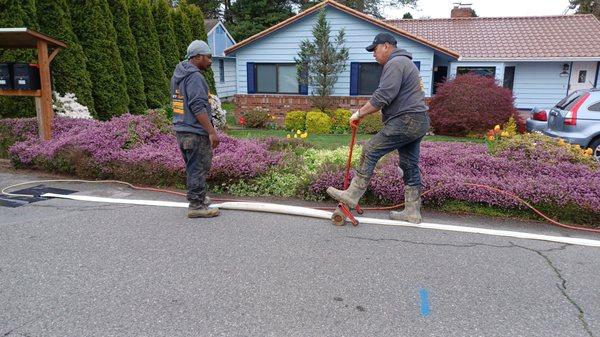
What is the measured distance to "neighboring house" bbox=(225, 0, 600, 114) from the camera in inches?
606

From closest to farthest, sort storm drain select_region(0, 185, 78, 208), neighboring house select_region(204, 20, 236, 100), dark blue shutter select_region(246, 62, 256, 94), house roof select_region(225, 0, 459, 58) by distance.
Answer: storm drain select_region(0, 185, 78, 208)
house roof select_region(225, 0, 459, 58)
dark blue shutter select_region(246, 62, 256, 94)
neighboring house select_region(204, 20, 236, 100)

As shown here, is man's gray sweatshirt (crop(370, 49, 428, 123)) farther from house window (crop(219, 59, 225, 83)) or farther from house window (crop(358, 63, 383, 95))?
house window (crop(219, 59, 225, 83))

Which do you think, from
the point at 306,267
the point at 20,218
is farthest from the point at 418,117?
the point at 20,218

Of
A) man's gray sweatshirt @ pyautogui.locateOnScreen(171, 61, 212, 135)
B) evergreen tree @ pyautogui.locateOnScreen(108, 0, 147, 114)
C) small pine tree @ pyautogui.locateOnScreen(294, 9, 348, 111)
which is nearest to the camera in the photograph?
man's gray sweatshirt @ pyautogui.locateOnScreen(171, 61, 212, 135)

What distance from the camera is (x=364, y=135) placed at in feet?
42.6

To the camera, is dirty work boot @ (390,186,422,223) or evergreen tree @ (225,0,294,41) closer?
dirty work boot @ (390,186,422,223)

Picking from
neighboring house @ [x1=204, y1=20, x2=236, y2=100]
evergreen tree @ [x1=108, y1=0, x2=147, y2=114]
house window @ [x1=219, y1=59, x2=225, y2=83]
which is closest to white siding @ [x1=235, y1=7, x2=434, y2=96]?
evergreen tree @ [x1=108, y1=0, x2=147, y2=114]

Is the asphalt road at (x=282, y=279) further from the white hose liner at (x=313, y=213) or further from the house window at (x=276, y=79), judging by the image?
the house window at (x=276, y=79)

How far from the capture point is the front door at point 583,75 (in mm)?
17969

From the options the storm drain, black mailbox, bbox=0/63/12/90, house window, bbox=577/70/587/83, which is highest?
house window, bbox=577/70/587/83

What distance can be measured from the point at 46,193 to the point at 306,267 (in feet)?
13.9

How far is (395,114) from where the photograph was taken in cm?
474

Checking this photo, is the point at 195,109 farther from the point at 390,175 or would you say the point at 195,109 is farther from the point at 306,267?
the point at 390,175

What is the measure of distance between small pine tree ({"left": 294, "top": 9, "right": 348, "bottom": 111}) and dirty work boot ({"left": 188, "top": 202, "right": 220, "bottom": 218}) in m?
10.4
